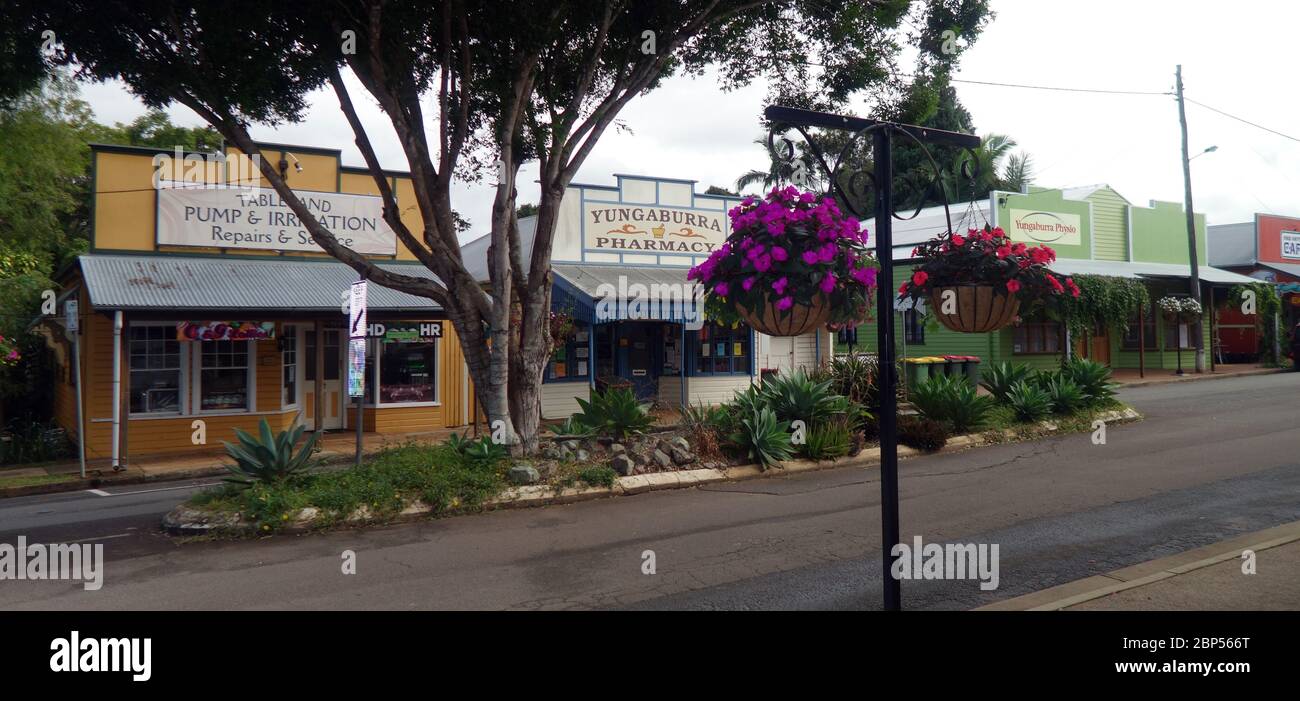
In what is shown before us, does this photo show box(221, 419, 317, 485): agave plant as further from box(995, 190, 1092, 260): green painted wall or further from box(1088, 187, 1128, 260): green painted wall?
box(1088, 187, 1128, 260): green painted wall

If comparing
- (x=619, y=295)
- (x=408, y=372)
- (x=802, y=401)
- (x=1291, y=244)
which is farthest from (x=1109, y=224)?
(x=408, y=372)

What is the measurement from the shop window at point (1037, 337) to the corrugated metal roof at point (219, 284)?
18.5 metres

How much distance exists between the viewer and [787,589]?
6445 millimetres

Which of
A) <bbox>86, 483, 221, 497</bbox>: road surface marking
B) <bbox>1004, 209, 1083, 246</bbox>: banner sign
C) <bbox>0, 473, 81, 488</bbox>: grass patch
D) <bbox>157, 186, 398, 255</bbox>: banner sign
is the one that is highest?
<bbox>1004, 209, 1083, 246</bbox>: banner sign

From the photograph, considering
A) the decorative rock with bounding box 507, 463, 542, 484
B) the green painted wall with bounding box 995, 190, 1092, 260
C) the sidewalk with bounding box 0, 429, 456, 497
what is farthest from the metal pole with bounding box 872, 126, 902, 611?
the green painted wall with bounding box 995, 190, 1092, 260

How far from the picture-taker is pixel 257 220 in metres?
16.7

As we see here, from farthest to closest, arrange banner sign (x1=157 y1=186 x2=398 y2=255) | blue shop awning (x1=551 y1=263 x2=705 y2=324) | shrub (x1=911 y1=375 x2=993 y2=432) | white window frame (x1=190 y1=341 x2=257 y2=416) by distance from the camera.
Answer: blue shop awning (x1=551 y1=263 x2=705 y2=324) < banner sign (x1=157 y1=186 x2=398 y2=255) < white window frame (x1=190 y1=341 x2=257 y2=416) < shrub (x1=911 y1=375 x2=993 y2=432)

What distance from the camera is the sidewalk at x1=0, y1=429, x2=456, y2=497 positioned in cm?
1280

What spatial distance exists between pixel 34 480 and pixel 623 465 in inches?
359

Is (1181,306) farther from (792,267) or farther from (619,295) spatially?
(792,267)

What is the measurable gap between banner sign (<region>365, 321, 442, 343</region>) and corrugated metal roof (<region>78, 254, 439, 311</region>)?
0.31 meters

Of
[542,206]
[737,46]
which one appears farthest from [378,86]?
[737,46]
